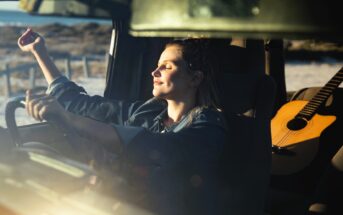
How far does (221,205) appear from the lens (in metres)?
2.07

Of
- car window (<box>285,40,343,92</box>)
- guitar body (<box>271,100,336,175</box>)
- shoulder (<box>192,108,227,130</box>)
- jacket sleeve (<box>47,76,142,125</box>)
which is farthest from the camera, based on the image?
car window (<box>285,40,343,92</box>)

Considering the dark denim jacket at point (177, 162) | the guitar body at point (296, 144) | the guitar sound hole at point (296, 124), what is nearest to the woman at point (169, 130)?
the dark denim jacket at point (177, 162)

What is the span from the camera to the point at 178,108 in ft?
6.82

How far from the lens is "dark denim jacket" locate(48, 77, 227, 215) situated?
1472 mm

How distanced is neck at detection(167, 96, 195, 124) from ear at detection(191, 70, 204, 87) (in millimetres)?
79

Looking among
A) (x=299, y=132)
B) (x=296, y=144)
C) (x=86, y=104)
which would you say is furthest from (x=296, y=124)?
(x=86, y=104)

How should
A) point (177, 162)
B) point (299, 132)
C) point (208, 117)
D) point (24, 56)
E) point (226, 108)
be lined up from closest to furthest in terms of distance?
point (177, 162) < point (208, 117) < point (226, 108) < point (299, 132) < point (24, 56)

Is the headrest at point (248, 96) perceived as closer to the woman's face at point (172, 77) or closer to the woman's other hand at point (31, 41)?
the woman's face at point (172, 77)

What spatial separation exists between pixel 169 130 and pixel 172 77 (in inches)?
8.8

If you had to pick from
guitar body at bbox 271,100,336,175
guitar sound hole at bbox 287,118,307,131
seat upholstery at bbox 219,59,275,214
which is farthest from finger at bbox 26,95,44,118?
guitar sound hole at bbox 287,118,307,131

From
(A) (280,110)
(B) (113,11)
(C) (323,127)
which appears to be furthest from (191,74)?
(A) (280,110)

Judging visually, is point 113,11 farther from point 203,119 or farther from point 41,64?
point 41,64

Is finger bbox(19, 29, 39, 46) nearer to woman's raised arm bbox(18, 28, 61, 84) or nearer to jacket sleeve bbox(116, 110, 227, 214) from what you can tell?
woman's raised arm bbox(18, 28, 61, 84)

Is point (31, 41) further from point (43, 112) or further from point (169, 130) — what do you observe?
point (43, 112)
